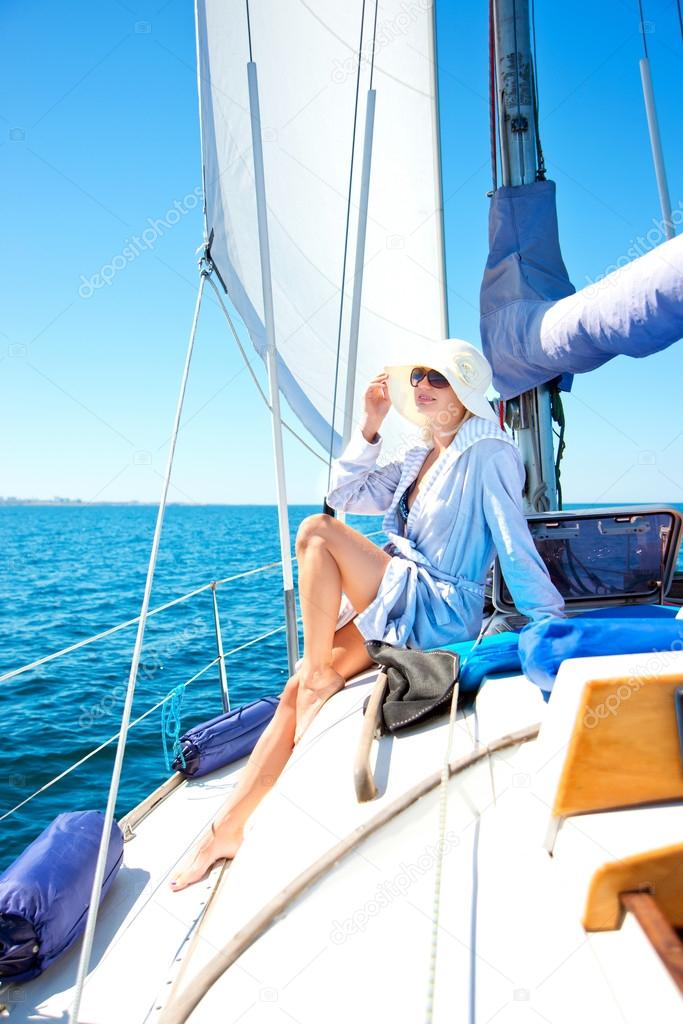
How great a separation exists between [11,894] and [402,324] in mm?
3008

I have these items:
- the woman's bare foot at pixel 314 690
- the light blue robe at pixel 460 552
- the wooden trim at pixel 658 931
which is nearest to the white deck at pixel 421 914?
the wooden trim at pixel 658 931

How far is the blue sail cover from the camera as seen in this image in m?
1.71

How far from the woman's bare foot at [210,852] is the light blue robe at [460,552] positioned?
615 mm

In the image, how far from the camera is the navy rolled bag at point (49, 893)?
60.2 inches

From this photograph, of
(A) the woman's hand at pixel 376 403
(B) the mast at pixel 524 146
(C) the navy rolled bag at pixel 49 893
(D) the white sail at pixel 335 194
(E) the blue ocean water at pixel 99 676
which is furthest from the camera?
(E) the blue ocean water at pixel 99 676

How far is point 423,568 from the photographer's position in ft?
6.41

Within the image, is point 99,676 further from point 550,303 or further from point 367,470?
point 550,303

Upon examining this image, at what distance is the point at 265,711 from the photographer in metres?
2.78

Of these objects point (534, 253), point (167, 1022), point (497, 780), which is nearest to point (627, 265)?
point (534, 253)

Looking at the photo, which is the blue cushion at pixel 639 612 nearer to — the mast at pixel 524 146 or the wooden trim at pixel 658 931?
the mast at pixel 524 146

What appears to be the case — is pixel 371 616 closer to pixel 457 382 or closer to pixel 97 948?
pixel 457 382

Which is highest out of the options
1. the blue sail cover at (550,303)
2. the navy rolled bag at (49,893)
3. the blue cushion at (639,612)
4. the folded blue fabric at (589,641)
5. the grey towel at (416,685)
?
the blue sail cover at (550,303)

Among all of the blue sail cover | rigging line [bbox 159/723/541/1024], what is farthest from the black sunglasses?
rigging line [bbox 159/723/541/1024]

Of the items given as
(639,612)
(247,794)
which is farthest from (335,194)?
(247,794)
